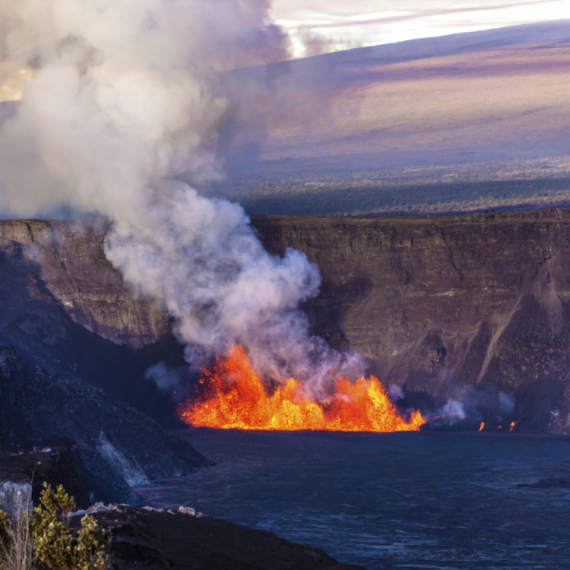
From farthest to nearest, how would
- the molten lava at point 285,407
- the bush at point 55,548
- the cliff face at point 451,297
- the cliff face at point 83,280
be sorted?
the cliff face at point 83,280 < the cliff face at point 451,297 < the molten lava at point 285,407 < the bush at point 55,548

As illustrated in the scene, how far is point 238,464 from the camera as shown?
192ft

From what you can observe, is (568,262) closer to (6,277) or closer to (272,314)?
(272,314)

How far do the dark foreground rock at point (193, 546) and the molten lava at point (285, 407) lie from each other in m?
31.8

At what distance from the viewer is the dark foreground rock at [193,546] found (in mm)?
32000

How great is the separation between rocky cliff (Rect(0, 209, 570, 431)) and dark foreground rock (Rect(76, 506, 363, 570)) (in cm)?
3431

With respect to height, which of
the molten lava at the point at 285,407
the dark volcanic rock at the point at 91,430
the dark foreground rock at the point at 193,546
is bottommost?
the dark foreground rock at the point at 193,546

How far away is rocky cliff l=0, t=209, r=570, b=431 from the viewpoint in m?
70.9

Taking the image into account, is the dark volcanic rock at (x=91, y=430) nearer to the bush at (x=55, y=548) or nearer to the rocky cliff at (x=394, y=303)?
the rocky cliff at (x=394, y=303)

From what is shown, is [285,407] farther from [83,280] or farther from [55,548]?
[55,548]

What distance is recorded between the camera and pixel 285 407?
72.0 meters

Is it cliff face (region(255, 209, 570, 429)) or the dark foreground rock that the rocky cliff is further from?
the dark foreground rock

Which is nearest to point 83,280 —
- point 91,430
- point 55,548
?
point 91,430

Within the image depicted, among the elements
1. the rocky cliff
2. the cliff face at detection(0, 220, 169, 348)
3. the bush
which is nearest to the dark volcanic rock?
the rocky cliff

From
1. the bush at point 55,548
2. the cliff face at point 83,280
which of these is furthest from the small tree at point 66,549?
the cliff face at point 83,280
